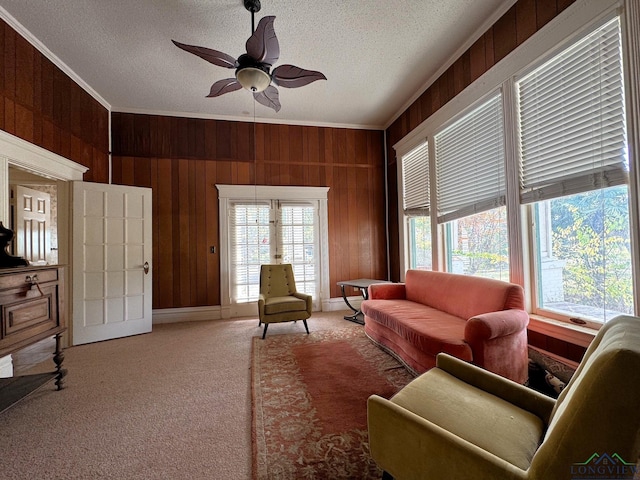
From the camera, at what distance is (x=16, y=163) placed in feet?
8.58

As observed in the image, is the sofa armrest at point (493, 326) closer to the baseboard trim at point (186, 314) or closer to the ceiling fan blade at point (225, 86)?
the ceiling fan blade at point (225, 86)

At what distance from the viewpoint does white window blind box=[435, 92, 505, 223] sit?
8.87 ft

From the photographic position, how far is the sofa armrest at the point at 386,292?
3.52 metres

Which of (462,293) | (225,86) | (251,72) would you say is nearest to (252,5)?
(251,72)

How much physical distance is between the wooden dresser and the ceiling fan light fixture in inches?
87.1

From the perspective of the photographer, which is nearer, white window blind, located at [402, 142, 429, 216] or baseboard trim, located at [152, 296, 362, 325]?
white window blind, located at [402, 142, 429, 216]

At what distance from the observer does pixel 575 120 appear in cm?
199

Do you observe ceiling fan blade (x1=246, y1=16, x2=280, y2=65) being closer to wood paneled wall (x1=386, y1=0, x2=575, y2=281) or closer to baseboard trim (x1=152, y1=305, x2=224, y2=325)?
wood paneled wall (x1=386, y1=0, x2=575, y2=281)

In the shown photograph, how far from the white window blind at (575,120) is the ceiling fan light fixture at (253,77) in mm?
2248

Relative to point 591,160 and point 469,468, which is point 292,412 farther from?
point 591,160

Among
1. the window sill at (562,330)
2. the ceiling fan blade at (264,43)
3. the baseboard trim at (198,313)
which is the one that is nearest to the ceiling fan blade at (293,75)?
the ceiling fan blade at (264,43)

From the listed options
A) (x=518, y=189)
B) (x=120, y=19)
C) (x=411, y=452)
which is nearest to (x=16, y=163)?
A: (x=120, y=19)

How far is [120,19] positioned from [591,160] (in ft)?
13.4

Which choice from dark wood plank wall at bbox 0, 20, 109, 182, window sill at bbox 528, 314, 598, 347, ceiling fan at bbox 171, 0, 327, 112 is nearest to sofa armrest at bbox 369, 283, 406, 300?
window sill at bbox 528, 314, 598, 347
